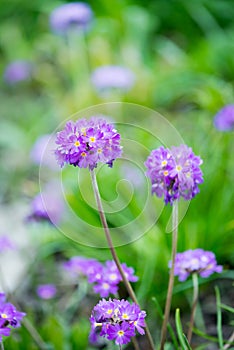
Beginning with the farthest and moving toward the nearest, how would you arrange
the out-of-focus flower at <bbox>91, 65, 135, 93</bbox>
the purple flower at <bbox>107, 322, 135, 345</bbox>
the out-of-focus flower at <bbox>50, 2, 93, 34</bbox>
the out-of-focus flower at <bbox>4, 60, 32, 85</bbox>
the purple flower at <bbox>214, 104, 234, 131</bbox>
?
the out-of-focus flower at <bbox>4, 60, 32, 85</bbox>, the out-of-focus flower at <bbox>50, 2, 93, 34</bbox>, the out-of-focus flower at <bbox>91, 65, 135, 93</bbox>, the purple flower at <bbox>214, 104, 234, 131</bbox>, the purple flower at <bbox>107, 322, 135, 345</bbox>

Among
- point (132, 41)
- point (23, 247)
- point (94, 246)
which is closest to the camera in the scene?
point (94, 246)

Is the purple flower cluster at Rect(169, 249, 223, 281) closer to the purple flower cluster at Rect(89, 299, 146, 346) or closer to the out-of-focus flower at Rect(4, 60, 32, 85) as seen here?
the purple flower cluster at Rect(89, 299, 146, 346)

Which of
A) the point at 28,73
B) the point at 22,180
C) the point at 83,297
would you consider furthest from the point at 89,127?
the point at 28,73

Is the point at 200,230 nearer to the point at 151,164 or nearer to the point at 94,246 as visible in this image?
the point at 94,246

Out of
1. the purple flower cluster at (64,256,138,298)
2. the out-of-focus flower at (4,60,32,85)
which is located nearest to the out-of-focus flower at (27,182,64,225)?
the purple flower cluster at (64,256,138,298)

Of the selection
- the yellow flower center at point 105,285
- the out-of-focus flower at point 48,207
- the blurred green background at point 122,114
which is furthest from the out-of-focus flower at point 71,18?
the yellow flower center at point 105,285

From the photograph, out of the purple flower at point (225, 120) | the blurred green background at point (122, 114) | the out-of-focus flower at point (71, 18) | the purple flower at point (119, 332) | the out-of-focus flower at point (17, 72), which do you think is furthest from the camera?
the out-of-focus flower at point (17, 72)

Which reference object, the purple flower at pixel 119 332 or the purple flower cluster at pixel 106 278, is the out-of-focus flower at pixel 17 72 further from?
the purple flower at pixel 119 332
